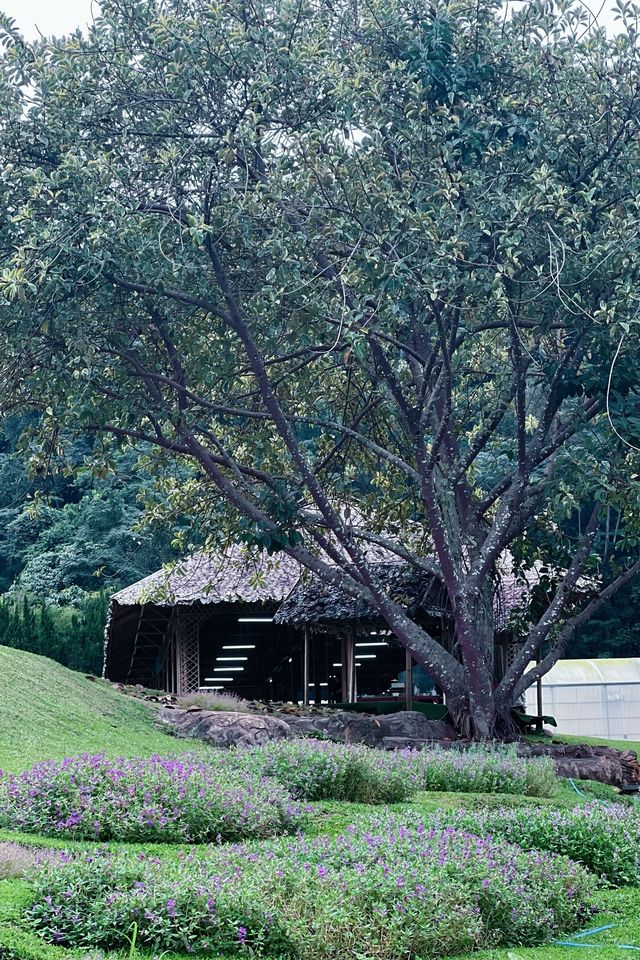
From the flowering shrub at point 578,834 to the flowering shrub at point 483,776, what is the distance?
3066 millimetres

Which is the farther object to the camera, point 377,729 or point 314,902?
point 377,729

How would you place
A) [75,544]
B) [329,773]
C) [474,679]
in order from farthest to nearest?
[75,544] → [474,679] → [329,773]

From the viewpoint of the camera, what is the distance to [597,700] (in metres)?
29.1

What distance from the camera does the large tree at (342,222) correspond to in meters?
12.2

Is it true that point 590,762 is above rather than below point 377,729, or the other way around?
below

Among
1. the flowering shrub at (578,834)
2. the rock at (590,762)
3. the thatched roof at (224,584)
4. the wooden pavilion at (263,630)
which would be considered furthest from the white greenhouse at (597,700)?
the flowering shrub at (578,834)

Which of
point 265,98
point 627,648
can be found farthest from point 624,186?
point 627,648

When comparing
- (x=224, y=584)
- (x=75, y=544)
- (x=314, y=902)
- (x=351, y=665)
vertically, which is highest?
(x=75, y=544)

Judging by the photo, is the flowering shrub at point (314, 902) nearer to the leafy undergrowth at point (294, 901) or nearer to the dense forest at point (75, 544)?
the leafy undergrowth at point (294, 901)

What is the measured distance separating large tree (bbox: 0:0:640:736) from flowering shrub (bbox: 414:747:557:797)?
2.71m

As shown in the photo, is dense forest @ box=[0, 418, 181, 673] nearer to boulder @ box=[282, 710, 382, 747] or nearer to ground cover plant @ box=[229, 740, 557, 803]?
boulder @ box=[282, 710, 382, 747]

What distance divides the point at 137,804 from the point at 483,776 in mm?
4723

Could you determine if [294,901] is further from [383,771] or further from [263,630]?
[263,630]

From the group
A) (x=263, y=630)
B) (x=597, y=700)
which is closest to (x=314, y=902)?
(x=263, y=630)
